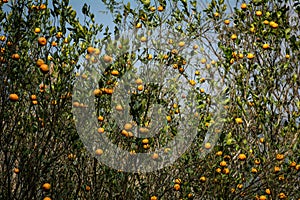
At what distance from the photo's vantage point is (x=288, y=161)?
3.33m

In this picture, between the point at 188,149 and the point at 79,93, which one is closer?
the point at 79,93

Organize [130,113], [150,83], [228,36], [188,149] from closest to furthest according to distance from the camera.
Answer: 1. [130,113]
2. [150,83]
3. [188,149]
4. [228,36]

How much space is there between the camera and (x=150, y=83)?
3.23 meters

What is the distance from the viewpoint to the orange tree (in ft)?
9.85

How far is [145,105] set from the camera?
306cm

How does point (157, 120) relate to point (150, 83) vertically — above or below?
below

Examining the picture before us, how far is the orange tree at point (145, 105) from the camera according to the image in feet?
9.85


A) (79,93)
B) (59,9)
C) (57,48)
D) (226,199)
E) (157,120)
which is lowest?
(226,199)

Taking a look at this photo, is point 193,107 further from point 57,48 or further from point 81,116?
point 57,48

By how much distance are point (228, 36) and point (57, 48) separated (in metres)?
1.56

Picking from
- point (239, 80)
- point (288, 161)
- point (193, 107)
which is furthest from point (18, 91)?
point (288, 161)

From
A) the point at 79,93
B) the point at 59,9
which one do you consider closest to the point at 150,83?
the point at 79,93

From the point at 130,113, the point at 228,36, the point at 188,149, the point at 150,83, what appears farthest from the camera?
the point at 228,36

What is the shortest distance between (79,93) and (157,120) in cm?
62
